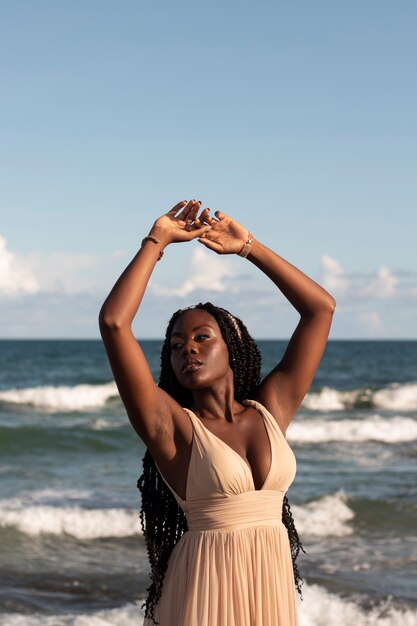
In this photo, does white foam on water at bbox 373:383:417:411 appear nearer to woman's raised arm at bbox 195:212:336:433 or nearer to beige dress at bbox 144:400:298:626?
woman's raised arm at bbox 195:212:336:433

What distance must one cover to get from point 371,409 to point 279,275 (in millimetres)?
29046

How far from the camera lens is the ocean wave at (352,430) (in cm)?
2203

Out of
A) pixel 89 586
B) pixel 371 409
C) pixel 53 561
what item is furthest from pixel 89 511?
pixel 371 409

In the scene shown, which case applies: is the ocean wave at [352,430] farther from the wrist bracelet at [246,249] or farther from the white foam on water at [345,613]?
the wrist bracelet at [246,249]

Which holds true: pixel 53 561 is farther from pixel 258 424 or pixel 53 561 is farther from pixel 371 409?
pixel 371 409

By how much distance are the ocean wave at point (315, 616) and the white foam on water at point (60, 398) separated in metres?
22.3

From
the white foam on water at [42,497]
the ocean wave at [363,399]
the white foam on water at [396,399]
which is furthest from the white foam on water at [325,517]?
the white foam on water at [396,399]

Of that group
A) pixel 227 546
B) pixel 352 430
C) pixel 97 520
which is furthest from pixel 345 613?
pixel 352 430

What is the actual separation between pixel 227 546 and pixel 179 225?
41.8 inches

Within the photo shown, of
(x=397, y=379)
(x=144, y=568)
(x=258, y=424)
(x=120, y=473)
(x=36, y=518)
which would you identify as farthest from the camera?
(x=397, y=379)

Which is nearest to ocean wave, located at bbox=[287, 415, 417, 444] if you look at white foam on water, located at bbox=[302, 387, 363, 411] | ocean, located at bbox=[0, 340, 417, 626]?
ocean, located at bbox=[0, 340, 417, 626]

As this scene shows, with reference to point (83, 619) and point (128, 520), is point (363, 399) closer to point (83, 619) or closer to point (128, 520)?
point (128, 520)

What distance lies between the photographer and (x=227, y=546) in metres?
3.25

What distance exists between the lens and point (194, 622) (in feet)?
10.6
